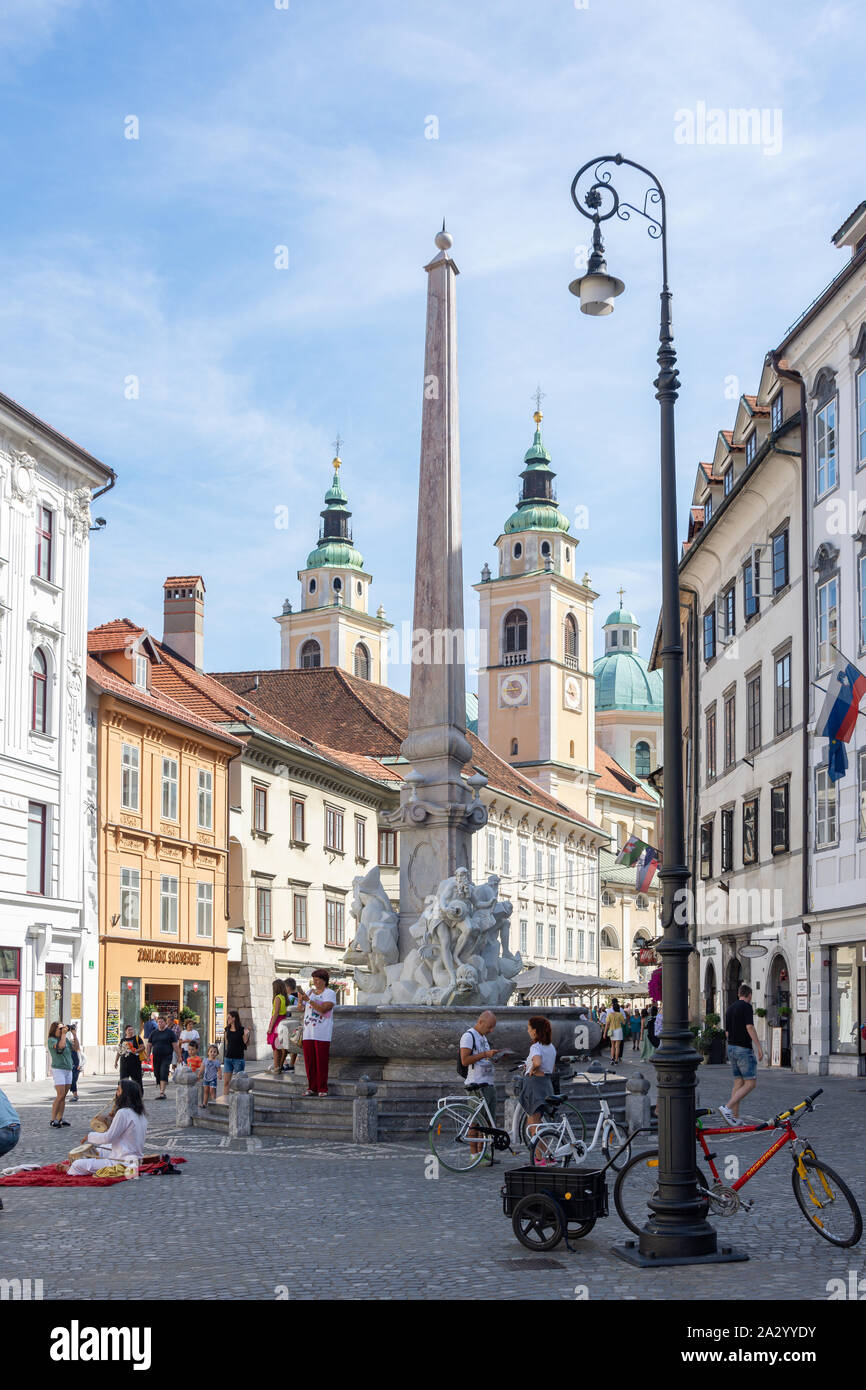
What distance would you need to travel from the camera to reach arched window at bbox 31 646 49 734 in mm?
34406

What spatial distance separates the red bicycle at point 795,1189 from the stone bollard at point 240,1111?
7.59m

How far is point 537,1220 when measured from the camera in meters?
10.2

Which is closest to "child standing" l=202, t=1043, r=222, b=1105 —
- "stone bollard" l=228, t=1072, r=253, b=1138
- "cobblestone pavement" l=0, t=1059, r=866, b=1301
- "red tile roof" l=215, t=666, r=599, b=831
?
"stone bollard" l=228, t=1072, r=253, b=1138

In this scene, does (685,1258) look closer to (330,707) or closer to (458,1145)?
(458,1145)

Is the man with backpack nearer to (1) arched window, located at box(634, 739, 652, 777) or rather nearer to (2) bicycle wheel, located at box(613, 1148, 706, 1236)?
(2) bicycle wheel, located at box(613, 1148, 706, 1236)

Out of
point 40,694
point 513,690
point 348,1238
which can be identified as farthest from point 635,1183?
point 513,690

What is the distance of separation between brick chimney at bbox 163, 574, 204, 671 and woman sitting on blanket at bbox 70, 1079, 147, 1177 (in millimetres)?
38204

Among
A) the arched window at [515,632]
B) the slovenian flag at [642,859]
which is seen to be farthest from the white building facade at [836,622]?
the arched window at [515,632]

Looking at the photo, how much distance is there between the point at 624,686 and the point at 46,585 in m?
109

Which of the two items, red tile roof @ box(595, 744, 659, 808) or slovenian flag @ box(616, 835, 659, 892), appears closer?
slovenian flag @ box(616, 835, 659, 892)

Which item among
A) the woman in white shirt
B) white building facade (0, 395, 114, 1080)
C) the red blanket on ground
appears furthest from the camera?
white building facade (0, 395, 114, 1080)

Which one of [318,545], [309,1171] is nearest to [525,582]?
[318,545]

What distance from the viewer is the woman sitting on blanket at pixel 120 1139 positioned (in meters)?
14.8
